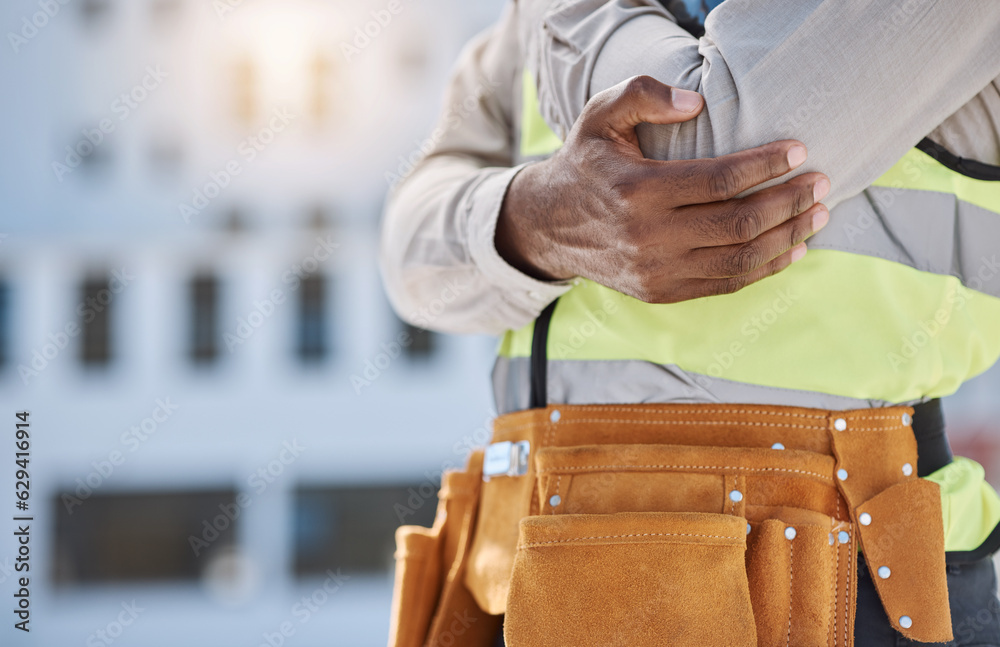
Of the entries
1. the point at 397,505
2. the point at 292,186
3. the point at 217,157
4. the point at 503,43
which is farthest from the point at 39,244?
the point at 503,43

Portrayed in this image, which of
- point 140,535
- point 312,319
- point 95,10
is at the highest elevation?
point 95,10

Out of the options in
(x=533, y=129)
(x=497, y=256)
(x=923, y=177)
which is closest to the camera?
(x=923, y=177)

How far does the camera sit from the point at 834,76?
2.34 ft

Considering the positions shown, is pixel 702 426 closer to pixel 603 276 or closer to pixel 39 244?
pixel 603 276

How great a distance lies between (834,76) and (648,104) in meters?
0.17

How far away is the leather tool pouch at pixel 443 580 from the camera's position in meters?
1.02

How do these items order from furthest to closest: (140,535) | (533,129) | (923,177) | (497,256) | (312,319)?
1. (312,319)
2. (140,535)
3. (533,129)
4. (497,256)
5. (923,177)

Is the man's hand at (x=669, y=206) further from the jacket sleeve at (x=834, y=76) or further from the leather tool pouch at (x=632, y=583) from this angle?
the leather tool pouch at (x=632, y=583)

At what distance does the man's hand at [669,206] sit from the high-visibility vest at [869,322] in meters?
0.08

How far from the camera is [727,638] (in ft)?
2.39

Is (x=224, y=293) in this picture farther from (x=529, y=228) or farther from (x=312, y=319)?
(x=529, y=228)

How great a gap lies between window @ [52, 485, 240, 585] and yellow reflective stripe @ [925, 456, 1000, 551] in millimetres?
11735

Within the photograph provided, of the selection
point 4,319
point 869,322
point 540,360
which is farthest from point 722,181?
point 4,319

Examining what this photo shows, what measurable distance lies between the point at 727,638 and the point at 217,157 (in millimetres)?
12412
